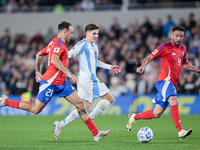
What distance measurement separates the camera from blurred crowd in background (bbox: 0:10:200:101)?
15.6 metres

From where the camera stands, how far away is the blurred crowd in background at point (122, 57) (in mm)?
15641

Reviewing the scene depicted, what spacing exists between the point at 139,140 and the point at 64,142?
4.74 feet

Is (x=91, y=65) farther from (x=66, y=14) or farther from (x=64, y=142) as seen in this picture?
(x=66, y=14)

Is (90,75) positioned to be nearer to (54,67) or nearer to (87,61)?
(87,61)

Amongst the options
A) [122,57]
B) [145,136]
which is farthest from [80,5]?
[145,136]

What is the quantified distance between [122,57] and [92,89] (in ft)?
29.4

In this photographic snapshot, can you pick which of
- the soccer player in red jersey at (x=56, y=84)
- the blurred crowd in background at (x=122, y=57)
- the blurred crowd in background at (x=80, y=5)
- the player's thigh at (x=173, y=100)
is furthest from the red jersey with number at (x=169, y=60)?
the blurred crowd in background at (x=80, y=5)

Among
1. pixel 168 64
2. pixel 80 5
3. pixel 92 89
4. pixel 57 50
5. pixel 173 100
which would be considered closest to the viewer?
pixel 57 50

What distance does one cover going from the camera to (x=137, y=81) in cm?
1576

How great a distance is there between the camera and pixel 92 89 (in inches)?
331

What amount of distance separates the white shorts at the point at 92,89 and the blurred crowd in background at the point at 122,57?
23.7 feet

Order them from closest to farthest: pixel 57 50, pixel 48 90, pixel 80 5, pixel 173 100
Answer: pixel 57 50, pixel 48 90, pixel 173 100, pixel 80 5

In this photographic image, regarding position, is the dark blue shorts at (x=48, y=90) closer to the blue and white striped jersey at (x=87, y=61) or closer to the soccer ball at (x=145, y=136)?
the blue and white striped jersey at (x=87, y=61)

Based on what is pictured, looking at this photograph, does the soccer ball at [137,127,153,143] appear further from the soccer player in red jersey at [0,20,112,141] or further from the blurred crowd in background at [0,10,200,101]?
the blurred crowd in background at [0,10,200,101]
